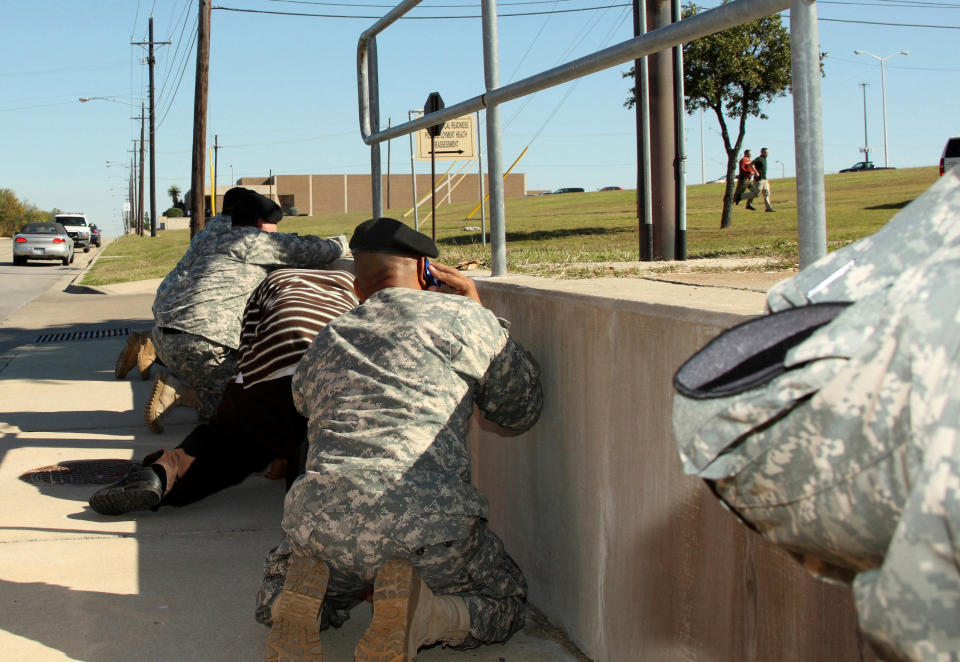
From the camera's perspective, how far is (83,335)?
39.1ft

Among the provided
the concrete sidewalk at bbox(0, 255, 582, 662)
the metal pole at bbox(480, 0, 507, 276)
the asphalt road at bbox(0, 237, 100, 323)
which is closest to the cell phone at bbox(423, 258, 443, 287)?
the metal pole at bbox(480, 0, 507, 276)

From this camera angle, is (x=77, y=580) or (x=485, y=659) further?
(x=77, y=580)

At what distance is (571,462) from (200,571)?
1.70 meters

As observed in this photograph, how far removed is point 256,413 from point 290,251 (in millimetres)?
1838

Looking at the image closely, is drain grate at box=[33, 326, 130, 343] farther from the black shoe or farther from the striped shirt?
the striped shirt

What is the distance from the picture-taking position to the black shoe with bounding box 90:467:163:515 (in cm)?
428

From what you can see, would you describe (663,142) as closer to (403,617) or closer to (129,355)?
(129,355)

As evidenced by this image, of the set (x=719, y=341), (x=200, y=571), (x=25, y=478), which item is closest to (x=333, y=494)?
(x=200, y=571)

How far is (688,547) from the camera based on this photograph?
2.33 metres

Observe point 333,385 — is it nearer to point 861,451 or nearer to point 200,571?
point 200,571

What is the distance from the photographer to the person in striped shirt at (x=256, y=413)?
3971 mm

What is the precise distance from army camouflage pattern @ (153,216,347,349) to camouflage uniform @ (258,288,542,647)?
2.77 m

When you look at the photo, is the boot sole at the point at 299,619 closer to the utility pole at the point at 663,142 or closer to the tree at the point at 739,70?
the utility pole at the point at 663,142

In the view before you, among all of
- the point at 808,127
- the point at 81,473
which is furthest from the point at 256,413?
the point at 808,127
